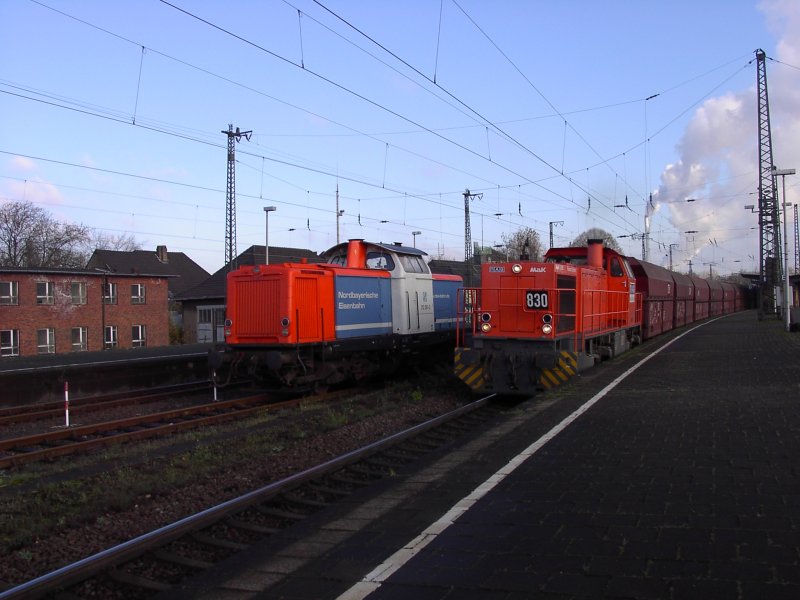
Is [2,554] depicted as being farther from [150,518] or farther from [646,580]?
[646,580]

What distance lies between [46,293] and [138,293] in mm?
6197

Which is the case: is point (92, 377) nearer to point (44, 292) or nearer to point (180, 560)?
point (180, 560)

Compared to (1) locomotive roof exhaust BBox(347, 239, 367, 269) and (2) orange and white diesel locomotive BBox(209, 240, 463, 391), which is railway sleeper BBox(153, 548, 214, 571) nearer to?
(2) orange and white diesel locomotive BBox(209, 240, 463, 391)

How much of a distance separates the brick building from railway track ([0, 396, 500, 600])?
34861mm

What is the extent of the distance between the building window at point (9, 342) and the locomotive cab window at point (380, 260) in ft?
96.8

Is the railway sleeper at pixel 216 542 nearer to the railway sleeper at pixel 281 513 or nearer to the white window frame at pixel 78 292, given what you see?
the railway sleeper at pixel 281 513

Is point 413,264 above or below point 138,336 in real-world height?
above

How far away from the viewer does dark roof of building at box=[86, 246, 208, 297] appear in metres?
57.2

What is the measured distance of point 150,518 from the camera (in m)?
5.86

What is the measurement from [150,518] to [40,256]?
2387 inches

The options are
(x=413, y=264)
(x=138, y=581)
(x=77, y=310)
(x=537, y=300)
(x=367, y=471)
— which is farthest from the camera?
(x=77, y=310)

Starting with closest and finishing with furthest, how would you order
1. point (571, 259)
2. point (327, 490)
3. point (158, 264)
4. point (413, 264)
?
1. point (327, 490)
2. point (571, 259)
3. point (413, 264)
4. point (158, 264)

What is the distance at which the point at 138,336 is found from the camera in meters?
42.5

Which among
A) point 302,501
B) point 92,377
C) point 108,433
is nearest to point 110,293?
point 92,377
